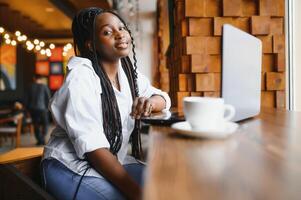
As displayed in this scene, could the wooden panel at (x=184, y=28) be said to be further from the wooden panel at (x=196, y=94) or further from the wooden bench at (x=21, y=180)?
the wooden bench at (x=21, y=180)

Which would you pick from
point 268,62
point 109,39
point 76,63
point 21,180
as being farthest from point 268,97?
point 21,180

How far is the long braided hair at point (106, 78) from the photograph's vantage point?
3.54 feet

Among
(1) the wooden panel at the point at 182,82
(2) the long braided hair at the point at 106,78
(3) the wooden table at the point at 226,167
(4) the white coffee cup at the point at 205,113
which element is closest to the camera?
(3) the wooden table at the point at 226,167

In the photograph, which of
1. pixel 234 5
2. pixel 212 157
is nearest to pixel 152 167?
pixel 212 157

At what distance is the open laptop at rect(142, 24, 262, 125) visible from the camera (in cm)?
74

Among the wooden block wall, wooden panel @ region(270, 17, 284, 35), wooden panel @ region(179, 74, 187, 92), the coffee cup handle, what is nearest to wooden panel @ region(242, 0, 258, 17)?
the wooden block wall

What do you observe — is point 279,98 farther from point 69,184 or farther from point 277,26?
point 69,184

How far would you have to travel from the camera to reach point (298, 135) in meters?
0.67

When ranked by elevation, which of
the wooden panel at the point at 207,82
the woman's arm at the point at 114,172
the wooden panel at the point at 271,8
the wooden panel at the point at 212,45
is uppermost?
the wooden panel at the point at 271,8

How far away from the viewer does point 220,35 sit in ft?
6.43

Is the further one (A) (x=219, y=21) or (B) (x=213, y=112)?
(A) (x=219, y=21)

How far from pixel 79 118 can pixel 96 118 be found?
0.18ft

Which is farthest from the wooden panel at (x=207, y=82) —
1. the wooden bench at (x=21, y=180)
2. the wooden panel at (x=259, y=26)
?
the wooden bench at (x=21, y=180)

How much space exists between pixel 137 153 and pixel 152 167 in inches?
34.4
